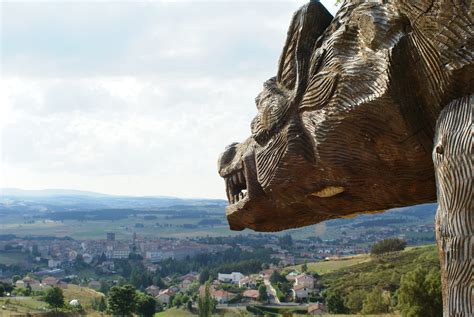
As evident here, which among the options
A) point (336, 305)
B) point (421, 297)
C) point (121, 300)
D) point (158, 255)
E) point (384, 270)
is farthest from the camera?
point (158, 255)

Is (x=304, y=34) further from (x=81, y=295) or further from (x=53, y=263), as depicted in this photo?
(x=53, y=263)

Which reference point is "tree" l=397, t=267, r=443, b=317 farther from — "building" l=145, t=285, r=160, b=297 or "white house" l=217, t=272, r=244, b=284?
"white house" l=217, t=272, r=244, b=284

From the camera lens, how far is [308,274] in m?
76.1

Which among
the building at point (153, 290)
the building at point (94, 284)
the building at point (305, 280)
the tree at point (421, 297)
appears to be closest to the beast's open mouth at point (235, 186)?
the tree at point (421, 297)

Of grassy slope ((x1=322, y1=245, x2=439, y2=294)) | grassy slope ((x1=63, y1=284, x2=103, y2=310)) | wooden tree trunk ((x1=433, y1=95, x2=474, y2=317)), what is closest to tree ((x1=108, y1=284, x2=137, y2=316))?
grassy slope ((x1=63, y1=284, x2=103, y2=310))

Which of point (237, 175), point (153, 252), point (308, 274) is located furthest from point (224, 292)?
point (237, 175)

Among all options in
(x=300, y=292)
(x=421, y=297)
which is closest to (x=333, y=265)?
(x=300, y=292)

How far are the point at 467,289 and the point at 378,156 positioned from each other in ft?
2.76

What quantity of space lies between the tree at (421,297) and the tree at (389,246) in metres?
37.2

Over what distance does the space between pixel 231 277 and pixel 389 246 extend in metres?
41.3

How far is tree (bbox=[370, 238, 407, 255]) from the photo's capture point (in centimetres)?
6202

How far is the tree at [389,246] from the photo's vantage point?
62016 mm

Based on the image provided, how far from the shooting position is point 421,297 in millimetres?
24703

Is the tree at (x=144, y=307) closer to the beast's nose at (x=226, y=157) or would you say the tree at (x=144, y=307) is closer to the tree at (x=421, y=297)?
the tree at (x=421, y=297)
